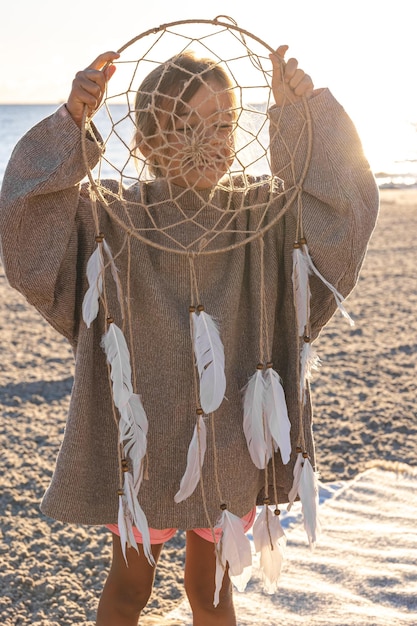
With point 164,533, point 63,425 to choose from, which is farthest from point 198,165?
point 63,425

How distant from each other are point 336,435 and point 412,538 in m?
1.09

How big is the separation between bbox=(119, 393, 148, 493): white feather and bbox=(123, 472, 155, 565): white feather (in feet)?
0.06

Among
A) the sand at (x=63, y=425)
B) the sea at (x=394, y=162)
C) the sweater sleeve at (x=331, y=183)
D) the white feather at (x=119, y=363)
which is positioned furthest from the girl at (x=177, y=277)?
the sea at (x=394, y=162)

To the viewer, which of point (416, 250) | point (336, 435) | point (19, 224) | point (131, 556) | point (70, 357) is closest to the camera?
point (19, 224)

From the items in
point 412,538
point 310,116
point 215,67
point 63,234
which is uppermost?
point 215,67

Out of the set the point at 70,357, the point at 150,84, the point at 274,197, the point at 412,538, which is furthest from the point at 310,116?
the point at 70,357

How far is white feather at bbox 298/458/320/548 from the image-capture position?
6.66ft

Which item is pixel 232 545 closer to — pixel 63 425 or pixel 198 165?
pixel 198 165

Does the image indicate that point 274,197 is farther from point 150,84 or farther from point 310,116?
point 150,84

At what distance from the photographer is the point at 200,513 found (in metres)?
2.04

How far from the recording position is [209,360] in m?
1.87

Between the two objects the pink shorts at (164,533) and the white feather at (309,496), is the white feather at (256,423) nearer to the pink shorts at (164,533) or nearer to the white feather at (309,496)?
the white feather at (309,496)

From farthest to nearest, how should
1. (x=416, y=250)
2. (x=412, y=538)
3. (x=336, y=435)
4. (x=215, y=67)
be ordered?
(x=416, y=250)
(x=336, y=435)
(x=412, y=538)
(x=215, y=67)

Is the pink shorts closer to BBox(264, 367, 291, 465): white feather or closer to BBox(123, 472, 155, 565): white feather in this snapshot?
BBox(123, 472, 155, 565): white feather
